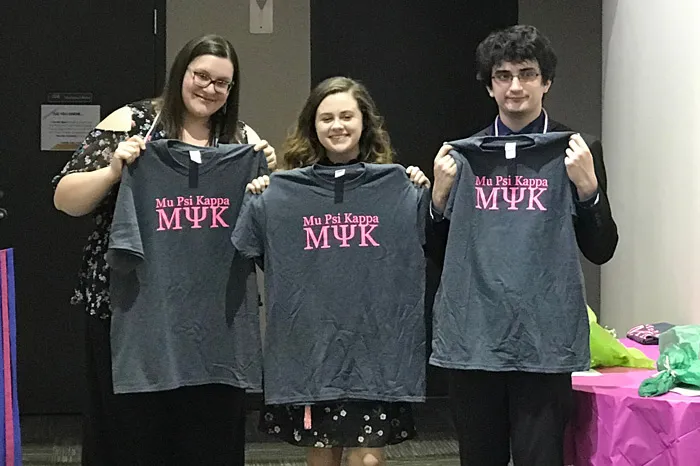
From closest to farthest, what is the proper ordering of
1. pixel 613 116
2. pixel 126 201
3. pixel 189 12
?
pixel 126 201, pixel 613 116, pixel 189 12

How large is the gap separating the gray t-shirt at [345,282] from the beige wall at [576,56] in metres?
2.60

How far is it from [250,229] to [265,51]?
8.05 feet

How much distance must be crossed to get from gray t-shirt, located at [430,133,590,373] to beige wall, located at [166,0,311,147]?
8.40 feet

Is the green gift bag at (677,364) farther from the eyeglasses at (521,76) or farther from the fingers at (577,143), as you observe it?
the eyeglasses at (521,76)

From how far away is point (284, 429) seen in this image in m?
2.53

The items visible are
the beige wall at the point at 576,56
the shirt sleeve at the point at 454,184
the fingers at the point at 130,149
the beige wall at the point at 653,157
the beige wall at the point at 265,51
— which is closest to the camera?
the shirt sleeve at the point at 454,184

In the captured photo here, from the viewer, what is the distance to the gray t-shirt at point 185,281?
243cm

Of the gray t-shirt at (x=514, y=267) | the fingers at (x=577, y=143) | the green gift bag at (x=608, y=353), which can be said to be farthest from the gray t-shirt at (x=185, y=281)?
the green gift bag at (x=608, y=353)

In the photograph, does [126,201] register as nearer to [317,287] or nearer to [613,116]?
[317,287]

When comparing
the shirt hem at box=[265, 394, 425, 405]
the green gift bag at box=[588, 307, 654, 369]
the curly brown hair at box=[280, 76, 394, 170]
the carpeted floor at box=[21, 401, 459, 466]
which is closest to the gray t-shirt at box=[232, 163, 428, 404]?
the shirt hem at box=[265, 394, 425, 405]

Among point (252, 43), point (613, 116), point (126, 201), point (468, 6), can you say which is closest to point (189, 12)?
point (252, 43)

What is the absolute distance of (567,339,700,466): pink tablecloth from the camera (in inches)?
84.8

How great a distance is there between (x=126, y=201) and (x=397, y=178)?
710mm

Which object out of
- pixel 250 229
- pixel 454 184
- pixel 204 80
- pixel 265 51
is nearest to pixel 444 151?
pixel 454 184
